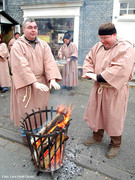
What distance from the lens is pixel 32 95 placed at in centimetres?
289

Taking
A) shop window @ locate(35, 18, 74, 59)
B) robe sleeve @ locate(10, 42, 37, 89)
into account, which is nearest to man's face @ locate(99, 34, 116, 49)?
robe sleeve @ locate(10, 42, 37, 89)

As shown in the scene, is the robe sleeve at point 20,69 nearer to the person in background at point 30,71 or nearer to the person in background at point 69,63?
the person in background at point 30,71

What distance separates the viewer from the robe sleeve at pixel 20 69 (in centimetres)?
259

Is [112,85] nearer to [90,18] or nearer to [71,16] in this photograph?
[90,18]

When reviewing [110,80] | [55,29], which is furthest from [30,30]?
[55,29]

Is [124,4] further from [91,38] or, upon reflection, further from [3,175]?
[3,175]

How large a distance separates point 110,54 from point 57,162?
6.23ft

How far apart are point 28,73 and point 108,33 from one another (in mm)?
1387

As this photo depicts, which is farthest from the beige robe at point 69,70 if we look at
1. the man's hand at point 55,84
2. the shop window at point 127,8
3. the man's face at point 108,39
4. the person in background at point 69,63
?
the man's face at point 108,39

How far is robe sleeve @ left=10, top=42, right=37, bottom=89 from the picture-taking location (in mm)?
2592

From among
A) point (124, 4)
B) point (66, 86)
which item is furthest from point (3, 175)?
point (124, 4)

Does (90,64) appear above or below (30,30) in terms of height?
below

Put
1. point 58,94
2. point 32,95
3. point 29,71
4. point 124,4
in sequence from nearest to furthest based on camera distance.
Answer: point 29,71, point 32,95, point 58,94, point 124,4

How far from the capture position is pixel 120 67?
234 centimetres
